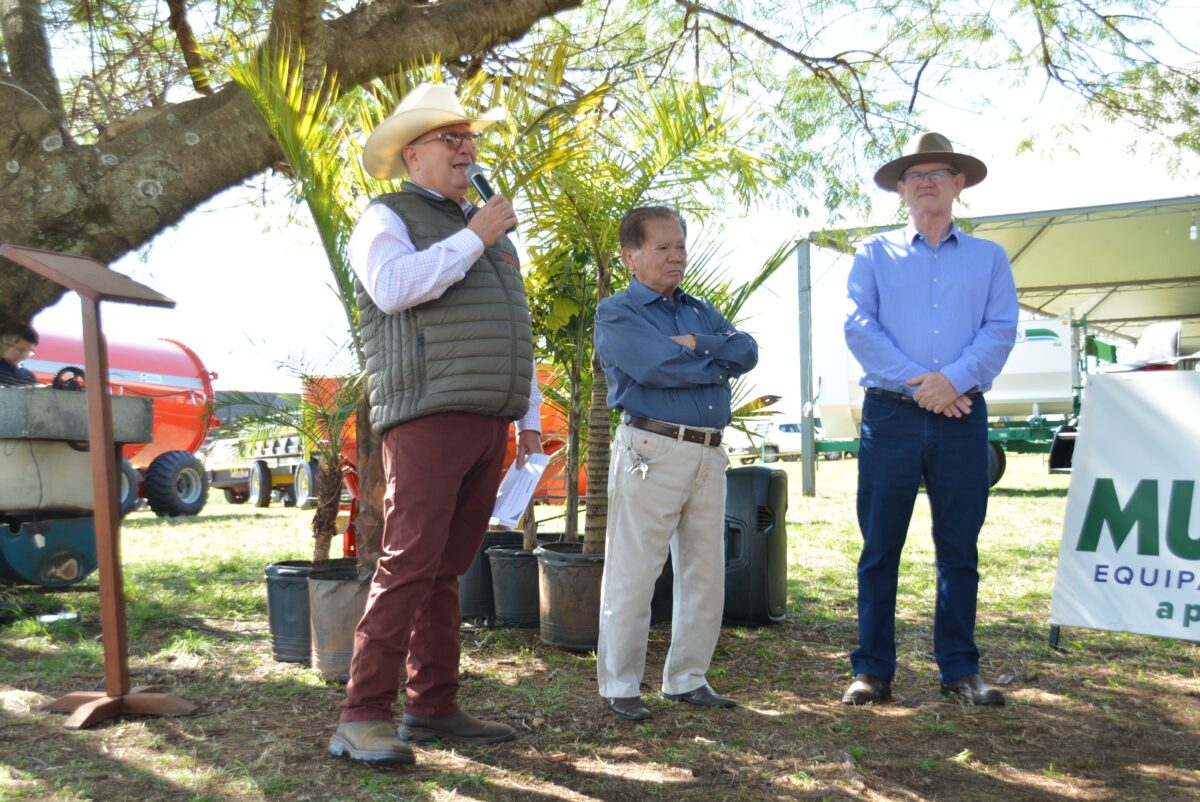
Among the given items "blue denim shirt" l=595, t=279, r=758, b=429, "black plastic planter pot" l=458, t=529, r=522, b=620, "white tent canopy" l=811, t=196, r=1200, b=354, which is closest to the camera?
"blue denim shirt" l=595, t=279, r=758, b=429

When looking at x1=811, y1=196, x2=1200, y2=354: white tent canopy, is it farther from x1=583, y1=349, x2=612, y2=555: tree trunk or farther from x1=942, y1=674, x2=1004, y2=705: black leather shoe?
x1=942, y1=674, x2=1004, y2=705: black leather shoe

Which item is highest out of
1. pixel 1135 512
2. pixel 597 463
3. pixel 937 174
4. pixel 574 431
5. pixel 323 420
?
pixel 937 174

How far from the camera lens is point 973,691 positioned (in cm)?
401

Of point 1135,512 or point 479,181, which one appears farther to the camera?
point 1135,512

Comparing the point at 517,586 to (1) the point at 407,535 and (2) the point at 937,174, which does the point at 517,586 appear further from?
(2) the point at 937,174

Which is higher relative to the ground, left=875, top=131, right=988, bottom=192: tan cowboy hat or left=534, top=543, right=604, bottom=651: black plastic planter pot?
left=875, top=131, right=988, bottom=192: tan cowboy hat

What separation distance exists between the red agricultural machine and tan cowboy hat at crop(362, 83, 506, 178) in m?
9.86

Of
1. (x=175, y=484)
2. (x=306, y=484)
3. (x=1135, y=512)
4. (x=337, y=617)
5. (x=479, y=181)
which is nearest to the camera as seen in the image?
(x=479, y=181)

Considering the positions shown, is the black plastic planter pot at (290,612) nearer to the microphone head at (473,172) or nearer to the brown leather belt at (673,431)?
the brown leather belt at (673,431)

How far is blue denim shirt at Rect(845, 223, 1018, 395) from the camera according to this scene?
12.9 feet

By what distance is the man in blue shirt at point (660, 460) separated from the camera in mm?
3799

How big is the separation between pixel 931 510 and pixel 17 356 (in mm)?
4733

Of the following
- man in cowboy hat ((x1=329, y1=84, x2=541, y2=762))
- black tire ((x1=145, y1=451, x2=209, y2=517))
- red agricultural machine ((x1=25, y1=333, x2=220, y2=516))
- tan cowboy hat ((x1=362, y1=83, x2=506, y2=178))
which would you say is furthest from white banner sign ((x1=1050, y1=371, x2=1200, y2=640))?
black tire ((x1=145, y1=451, x2=209, y2=517))

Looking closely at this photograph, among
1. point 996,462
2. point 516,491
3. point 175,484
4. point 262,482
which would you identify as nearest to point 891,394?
point 516,491
